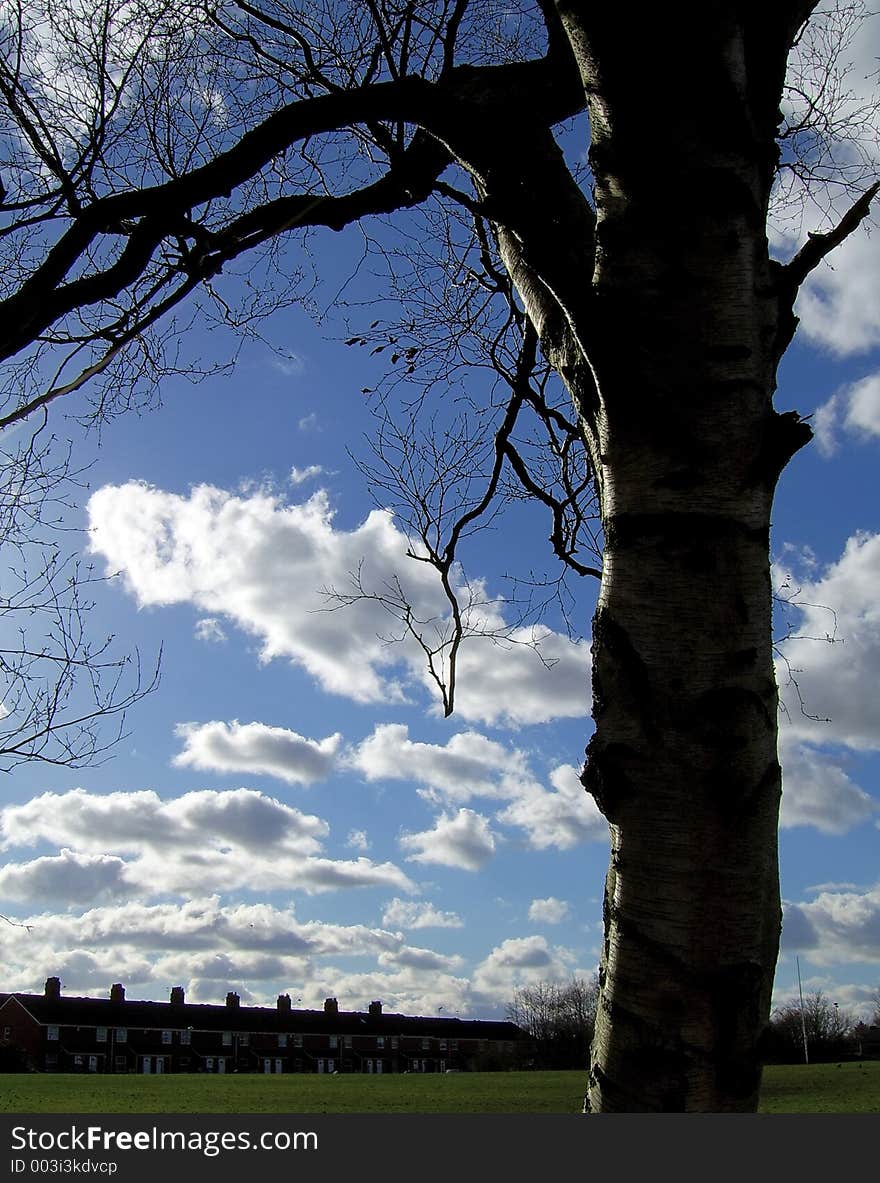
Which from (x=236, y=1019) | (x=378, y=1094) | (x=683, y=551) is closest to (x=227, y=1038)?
(x=236, y=1019)

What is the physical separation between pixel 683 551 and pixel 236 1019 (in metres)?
80.6

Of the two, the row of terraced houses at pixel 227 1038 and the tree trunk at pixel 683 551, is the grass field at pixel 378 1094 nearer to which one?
the tree trunk at pixel 683 551

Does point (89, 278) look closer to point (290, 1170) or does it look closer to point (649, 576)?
point (649, 576)

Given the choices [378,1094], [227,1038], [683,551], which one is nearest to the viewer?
[683,551]

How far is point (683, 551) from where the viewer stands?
6.93ft

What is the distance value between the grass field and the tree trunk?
60.6ft

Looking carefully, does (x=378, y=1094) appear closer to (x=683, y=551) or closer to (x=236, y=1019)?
(x=683, y=551)

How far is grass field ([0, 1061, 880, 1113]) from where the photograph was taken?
76.1ft

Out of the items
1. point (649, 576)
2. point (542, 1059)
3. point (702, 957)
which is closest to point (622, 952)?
point (702, 957)

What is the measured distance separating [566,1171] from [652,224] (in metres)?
2.11

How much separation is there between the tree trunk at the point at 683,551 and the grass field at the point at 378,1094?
18.5 m

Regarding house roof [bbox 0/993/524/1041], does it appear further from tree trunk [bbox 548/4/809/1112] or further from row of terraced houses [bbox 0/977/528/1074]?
tree trunk [bbox 548/4/809/1112]

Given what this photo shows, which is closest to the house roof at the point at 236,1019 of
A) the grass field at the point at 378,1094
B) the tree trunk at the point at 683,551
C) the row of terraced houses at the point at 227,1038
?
the row of terraced houses at the point at 227,1038

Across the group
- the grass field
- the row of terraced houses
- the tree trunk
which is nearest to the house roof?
the row of terraced houses
